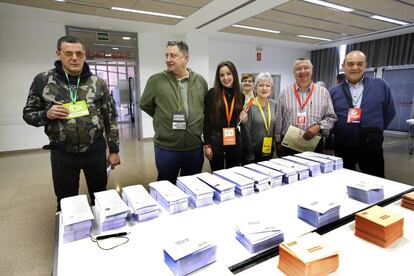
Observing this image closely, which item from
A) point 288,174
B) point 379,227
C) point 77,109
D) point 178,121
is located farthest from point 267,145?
point 77,109

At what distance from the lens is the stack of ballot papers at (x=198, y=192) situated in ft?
4.11

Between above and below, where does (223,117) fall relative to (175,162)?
above

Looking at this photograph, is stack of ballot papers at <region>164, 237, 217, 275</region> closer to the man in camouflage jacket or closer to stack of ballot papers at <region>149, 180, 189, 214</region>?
stack of ballot papers at <region>149, 180, 189, 214</region>

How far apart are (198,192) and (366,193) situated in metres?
0.87

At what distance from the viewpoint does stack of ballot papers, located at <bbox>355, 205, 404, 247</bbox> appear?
0.95m

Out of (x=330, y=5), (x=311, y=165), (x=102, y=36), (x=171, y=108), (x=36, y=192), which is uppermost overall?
(x=330, y=5)

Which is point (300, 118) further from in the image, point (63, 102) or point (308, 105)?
point (63, 102)

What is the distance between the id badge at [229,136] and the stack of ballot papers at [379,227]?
119 cm

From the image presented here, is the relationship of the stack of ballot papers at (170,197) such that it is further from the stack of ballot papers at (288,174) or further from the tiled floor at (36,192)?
the tiled floor at (36,192)

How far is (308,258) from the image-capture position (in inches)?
30.9

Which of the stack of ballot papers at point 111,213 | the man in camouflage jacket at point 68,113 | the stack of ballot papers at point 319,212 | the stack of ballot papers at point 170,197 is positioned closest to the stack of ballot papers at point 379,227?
the stack of ballot papers at point 319,212

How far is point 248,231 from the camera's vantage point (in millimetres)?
960

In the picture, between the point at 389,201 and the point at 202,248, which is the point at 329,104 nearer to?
the point at 389,201

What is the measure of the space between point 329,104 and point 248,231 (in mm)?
1672
